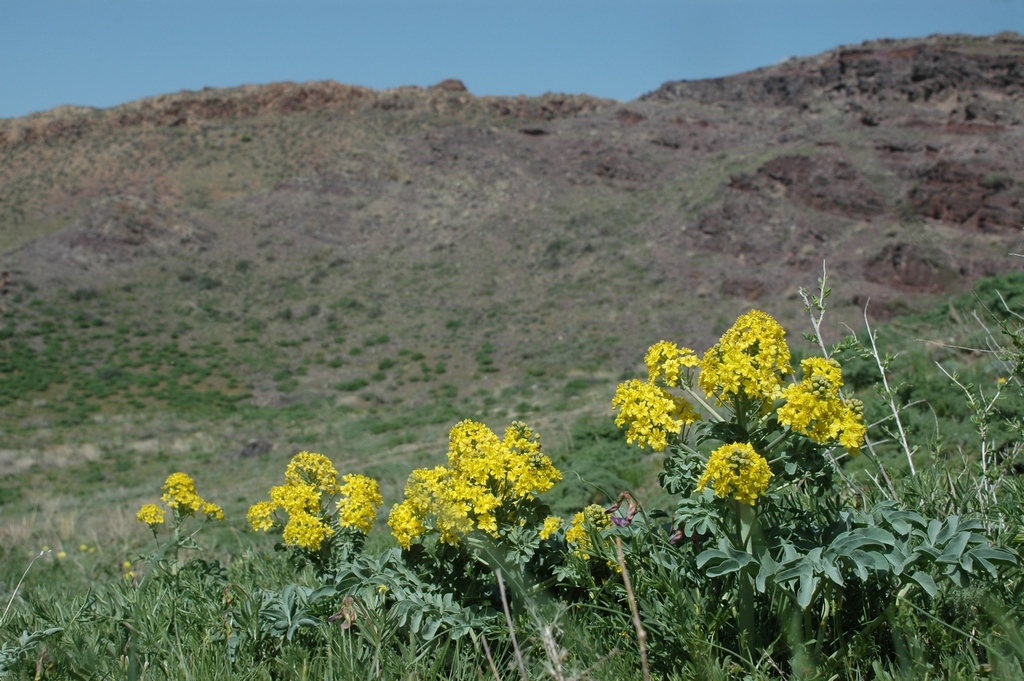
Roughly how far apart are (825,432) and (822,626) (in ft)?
1.82

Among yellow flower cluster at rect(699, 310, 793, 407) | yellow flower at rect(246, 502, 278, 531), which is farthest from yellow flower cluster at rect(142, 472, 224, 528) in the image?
yellow flower cluster at rect(699, 310, 793, 407)

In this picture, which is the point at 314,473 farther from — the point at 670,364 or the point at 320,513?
the point at 670,364

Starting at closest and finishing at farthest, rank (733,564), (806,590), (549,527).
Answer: (806,590) < (733,564) < (549,527)

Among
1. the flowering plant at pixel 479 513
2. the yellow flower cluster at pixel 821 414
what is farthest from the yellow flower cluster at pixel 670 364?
the flowering plant at pixel 479 513

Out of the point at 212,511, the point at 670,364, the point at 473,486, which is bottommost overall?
the point at 212,511

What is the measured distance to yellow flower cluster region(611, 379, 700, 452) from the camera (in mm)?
2150

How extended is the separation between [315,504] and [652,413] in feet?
4.35

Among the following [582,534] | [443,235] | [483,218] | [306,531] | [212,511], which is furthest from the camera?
[483,218]

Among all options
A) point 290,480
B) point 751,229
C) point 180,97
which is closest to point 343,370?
point 751,229

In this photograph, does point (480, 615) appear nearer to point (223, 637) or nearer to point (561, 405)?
point (223, 637)

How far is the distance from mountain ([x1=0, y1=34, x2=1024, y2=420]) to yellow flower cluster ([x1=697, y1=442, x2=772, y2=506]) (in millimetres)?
15625

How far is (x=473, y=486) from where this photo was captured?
2213mm

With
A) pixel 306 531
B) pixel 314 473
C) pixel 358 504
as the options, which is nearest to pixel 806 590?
pixel 358 504

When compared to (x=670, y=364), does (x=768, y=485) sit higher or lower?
lower
